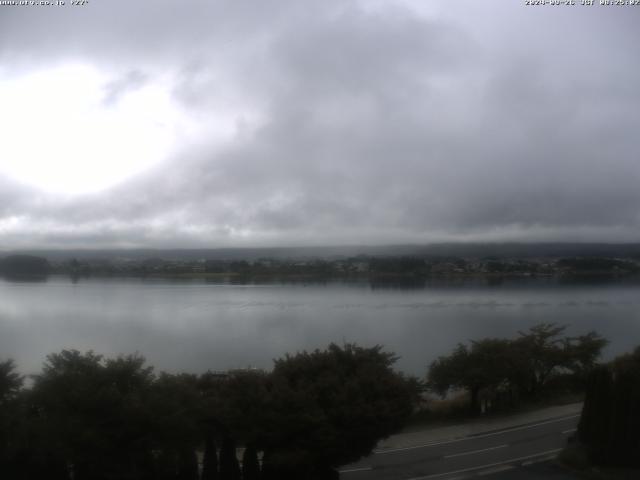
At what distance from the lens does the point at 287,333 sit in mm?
28703

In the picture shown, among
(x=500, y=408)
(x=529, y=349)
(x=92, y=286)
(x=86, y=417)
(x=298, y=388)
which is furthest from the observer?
(x=92, y=286)

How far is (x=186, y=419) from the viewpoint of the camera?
7.95 m

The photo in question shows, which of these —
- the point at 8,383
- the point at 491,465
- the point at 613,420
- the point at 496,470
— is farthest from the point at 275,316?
the point at 8,383

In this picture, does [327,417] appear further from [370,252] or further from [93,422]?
[370,252]

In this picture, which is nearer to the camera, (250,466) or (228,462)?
(228,462)

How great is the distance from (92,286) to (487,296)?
2972cm

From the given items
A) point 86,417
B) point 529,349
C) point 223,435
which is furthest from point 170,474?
point 529,349

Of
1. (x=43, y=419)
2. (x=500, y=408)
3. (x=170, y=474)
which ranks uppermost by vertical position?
(x=43, y=419)

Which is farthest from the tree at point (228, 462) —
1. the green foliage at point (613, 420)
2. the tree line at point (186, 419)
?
the green foliage at point (613, 420)

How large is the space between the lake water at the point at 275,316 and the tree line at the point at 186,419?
11.0 metres

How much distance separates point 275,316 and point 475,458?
2413 centimetres

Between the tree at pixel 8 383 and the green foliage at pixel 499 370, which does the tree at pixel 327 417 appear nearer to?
the tree at pixel 8 383

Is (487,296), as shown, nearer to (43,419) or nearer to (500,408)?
(500,408)

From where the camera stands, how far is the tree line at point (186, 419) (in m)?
7.50
